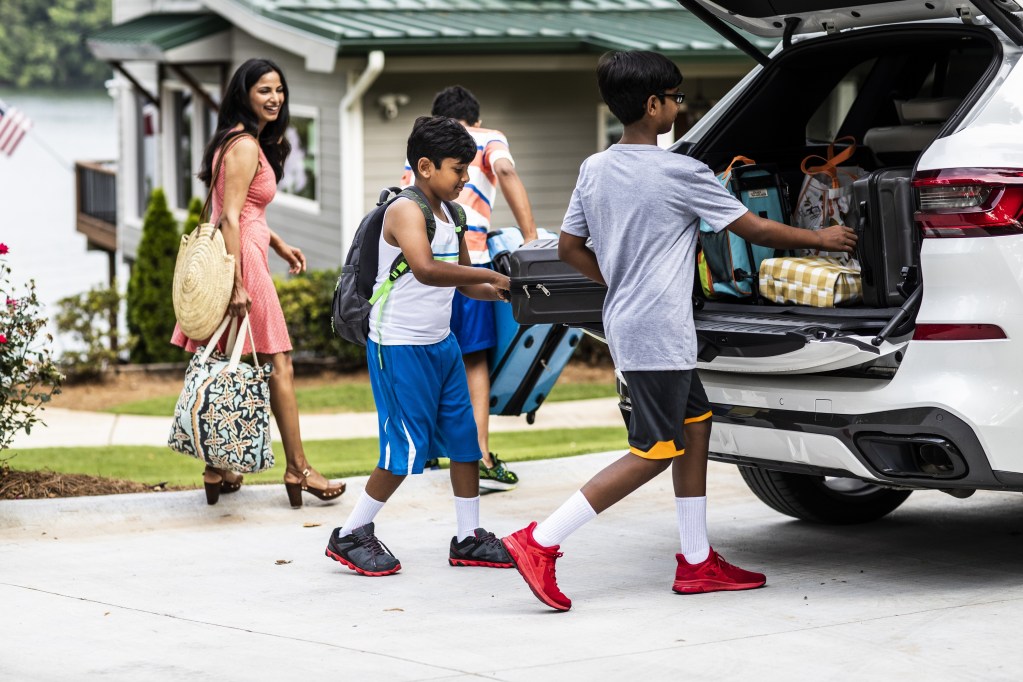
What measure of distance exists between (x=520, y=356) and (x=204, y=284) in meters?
1.60

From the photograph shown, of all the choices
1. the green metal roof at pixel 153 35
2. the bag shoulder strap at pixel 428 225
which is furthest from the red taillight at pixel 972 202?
the green metal roof at pixel 153 35

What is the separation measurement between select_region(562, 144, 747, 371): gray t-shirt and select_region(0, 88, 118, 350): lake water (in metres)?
23.0

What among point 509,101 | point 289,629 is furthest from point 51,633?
point 509,101

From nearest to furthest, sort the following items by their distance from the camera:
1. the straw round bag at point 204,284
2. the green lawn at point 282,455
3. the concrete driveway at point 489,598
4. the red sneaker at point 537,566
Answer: the concrete driveway at point 489,598, the red sneaker at point 537,566, the straw round bag at point 204,284, the green lawn at point 282,455

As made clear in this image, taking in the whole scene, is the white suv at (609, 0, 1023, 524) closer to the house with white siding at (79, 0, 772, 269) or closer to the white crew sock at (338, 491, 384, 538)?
the white crew sock at (338, 491, 384, 538)

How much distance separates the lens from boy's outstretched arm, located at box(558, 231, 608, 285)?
4984 millimetres

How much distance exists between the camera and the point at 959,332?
454cm

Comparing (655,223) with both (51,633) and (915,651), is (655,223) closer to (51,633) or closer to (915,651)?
(915,651)

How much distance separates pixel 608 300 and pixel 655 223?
0.31m

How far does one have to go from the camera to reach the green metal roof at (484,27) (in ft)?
46.0

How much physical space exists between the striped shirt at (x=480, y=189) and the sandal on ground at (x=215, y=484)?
150cm

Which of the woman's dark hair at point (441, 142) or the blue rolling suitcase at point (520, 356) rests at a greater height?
the woman's dark hair at point (441, 142)

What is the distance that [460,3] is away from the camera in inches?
612

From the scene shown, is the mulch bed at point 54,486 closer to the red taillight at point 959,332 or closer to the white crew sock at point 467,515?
the white crew sock at point 467,515
